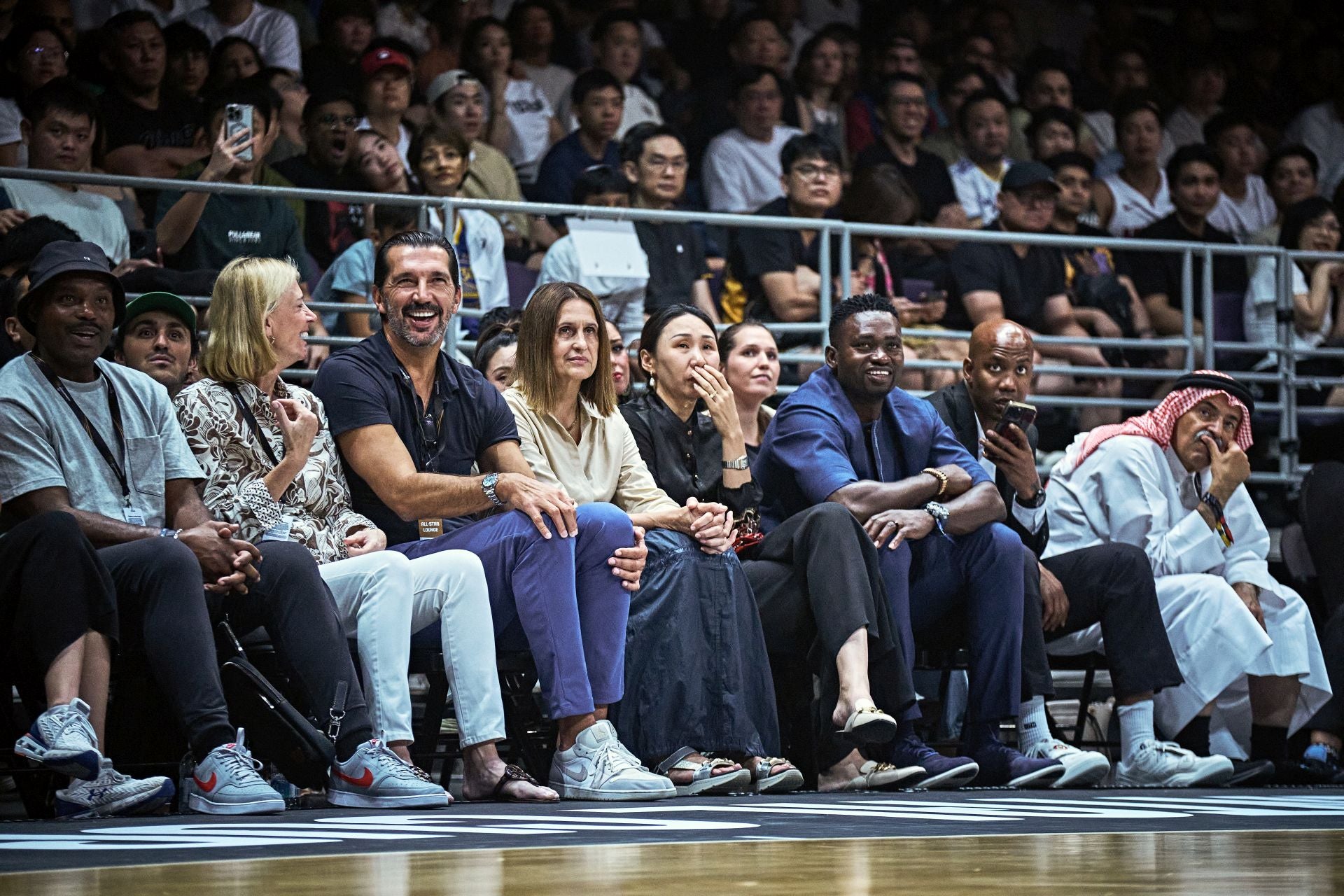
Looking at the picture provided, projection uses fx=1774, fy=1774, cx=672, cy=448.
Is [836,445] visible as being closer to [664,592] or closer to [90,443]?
[664,592]

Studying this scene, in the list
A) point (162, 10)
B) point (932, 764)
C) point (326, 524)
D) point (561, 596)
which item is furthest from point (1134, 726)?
point (162, 10)

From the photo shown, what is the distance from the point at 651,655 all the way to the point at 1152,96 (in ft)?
22.8

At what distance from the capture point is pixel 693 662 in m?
4.61

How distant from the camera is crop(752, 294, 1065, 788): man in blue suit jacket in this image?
493cm

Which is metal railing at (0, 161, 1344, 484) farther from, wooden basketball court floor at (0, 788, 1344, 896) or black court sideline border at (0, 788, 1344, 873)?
wooden basketball court floor at (0, 788, 1344, 896)

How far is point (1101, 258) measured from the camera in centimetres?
820

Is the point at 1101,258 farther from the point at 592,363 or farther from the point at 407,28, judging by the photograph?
the point at 592,363

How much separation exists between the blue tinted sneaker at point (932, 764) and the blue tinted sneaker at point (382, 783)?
138cm

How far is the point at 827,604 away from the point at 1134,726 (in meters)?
1.15

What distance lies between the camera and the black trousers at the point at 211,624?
3.89 m

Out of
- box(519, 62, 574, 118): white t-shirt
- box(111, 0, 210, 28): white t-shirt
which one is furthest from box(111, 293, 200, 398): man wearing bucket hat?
box(519, 62, 574, 118): white t-shirt

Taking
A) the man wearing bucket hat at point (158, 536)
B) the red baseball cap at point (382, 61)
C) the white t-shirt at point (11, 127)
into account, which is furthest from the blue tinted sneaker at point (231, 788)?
the red baseball cap at point (382, 61)

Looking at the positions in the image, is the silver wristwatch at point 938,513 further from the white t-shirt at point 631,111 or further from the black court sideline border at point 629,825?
the white t-shirt at point 631,111

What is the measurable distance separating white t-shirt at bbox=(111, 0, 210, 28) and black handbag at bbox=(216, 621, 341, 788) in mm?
4061
